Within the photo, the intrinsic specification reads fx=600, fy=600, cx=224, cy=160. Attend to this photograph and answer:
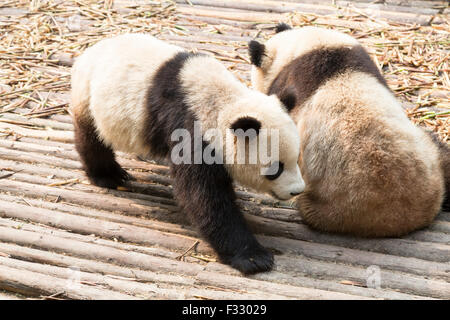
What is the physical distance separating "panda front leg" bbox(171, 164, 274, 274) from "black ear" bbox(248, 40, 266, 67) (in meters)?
1.40

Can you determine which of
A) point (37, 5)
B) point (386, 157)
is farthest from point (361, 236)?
point (37, 5)

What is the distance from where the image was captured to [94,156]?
5066 mm

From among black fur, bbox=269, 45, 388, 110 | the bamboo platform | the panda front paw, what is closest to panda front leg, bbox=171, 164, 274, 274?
the panda front paw

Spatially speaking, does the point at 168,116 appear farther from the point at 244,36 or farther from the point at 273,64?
the point at 244,36

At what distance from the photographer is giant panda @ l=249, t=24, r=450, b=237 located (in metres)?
4.23

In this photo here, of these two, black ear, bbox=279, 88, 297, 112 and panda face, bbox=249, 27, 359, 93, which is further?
panda face, bbox=249, 27, 359, 93

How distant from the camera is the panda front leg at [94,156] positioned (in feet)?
16.3

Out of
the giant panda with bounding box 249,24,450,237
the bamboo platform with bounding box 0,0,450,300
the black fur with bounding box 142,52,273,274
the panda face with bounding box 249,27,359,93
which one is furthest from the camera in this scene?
the panda face with bounding box 249,27,359,93

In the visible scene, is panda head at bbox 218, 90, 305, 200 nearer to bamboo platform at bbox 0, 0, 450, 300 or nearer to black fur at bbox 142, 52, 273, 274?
black fur at bbox 142, 52, 273, 274

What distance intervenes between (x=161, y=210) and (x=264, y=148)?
121 cm

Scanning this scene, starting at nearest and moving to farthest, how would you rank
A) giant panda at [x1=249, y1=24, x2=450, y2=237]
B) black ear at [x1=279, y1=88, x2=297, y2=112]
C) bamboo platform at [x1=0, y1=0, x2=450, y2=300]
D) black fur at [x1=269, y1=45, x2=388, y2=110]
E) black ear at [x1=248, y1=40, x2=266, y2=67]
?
bamboo platform at [x1=0, y1=0, x2=450, y2=300] < giant panda at [x1=249, y1=24, x2=450, y2=237] < black ear at [x1=279, y1=88, x2=297, y2=112] < black fur at [x1=269, y1=45, x2=388, y2=110] < black ear at [x1=248, y1=40, x2=266, y2=67]

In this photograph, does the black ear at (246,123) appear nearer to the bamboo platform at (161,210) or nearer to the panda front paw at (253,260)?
the panda front paw at (253,260)

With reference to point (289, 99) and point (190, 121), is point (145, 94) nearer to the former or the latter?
point (190, 121)
